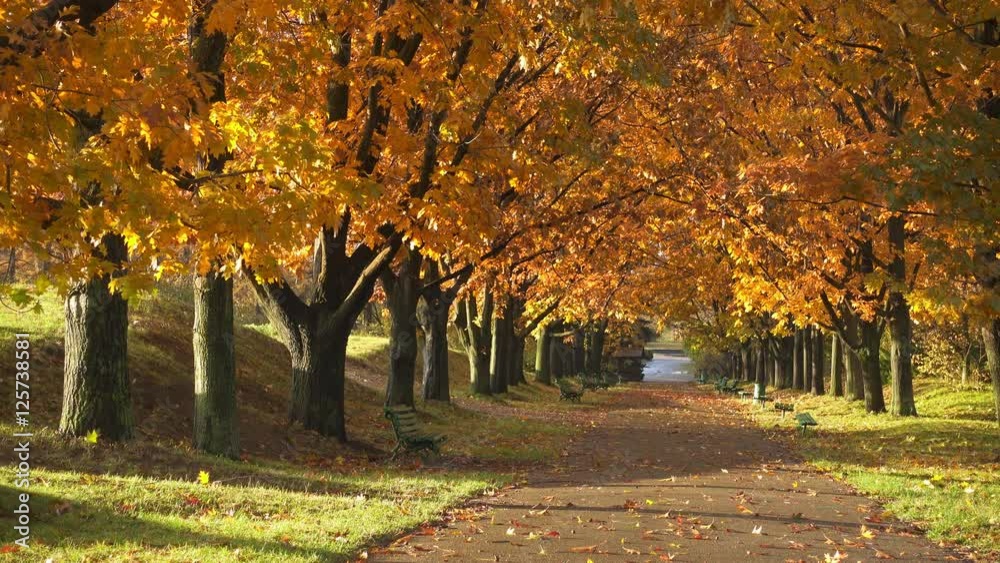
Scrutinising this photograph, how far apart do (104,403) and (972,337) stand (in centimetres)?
3506

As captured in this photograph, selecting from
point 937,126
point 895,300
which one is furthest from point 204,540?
point 895,300

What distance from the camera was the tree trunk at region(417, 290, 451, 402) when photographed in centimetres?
2644

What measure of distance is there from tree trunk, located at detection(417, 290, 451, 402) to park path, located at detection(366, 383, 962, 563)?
9.75m

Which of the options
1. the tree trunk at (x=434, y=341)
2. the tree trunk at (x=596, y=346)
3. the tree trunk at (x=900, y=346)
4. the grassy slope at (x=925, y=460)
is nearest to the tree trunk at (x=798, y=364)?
the tree trunk at (x=596, y=346)

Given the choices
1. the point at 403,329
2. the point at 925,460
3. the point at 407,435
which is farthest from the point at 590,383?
Result: the point at 407,435

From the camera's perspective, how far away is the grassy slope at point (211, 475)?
7.99 m

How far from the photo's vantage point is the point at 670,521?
10.1m

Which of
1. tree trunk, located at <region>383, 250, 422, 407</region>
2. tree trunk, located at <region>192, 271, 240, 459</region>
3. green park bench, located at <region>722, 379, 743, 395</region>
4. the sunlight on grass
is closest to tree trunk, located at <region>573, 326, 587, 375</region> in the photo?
green park bench, located at <region>722, 379, 743, 395</region>

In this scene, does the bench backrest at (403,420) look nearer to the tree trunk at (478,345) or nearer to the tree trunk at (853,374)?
the tree trunk at (478,345)

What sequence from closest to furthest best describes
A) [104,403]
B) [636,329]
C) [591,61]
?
[104,403] < [591,61] < [636,329]

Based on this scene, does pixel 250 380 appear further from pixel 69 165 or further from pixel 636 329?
pixel 636 329

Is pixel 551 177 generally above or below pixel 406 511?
above

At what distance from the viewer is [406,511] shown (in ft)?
33.2

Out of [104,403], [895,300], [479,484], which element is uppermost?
[895,300]
